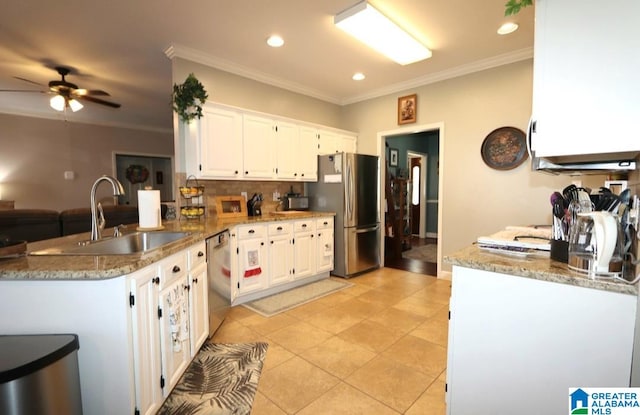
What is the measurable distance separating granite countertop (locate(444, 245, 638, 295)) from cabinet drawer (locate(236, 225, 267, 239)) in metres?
2.18

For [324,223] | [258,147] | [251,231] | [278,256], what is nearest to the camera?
[251,231]

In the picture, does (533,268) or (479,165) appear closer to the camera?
(533,268)

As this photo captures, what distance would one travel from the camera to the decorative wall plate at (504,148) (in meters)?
3.36


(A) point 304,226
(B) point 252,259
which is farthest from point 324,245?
(B) point 252,259

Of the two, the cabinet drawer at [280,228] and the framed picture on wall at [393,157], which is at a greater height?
the framed picture on wall at [393,157]

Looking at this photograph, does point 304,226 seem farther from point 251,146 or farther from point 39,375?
point 39,375

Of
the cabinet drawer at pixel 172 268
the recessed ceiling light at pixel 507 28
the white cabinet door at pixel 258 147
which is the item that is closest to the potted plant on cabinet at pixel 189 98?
the white cabinet door at pixel 258 147

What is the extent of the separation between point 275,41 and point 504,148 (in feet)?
9.53

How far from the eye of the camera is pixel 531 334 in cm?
117

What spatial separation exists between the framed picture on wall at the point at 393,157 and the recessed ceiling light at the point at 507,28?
3.14 metres

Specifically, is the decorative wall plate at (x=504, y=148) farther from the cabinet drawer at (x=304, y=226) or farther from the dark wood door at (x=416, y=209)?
the dark wood door at (x=416, y=209)

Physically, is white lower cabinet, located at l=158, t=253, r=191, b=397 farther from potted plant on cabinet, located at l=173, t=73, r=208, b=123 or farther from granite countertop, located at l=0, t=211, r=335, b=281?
potted plant on cabinet, located at l=173, t=73, r=208, b=123

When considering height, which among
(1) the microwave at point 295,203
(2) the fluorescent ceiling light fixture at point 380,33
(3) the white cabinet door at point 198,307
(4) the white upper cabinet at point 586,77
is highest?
(2) the fluorescent ceiling light fixture at point 380,33

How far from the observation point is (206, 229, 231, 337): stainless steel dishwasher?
238 centimetres
